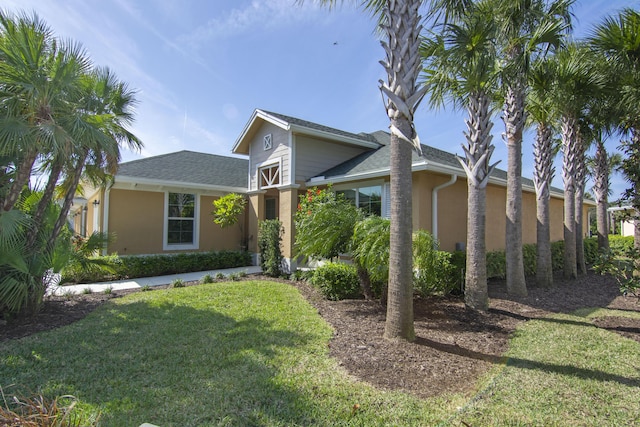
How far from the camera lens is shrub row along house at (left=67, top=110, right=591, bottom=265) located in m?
9.95

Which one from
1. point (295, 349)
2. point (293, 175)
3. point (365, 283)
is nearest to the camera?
point (295, 349)

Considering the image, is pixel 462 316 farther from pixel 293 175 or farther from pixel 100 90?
pixel 100 90

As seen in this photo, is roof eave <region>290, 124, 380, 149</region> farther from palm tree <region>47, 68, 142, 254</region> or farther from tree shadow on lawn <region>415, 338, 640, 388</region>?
tree shadow on lawn <region>415, 338, 640, 388</region>

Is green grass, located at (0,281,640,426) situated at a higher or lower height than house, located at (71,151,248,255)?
lower

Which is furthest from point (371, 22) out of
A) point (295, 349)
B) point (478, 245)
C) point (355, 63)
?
point (295, 349)

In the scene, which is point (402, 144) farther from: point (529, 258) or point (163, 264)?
point (163, 264)

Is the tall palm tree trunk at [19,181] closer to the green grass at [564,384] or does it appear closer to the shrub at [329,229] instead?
the shrub at [329,229]

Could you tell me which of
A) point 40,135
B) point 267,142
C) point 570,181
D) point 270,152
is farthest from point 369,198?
point 40,135

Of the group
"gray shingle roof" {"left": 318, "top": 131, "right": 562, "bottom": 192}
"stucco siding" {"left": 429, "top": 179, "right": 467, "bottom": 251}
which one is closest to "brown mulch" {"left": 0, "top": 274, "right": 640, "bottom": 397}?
"stucco siding" {"left": 429, "top": 179, "right": 467, "bottom": 251}

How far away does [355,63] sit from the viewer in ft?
28.8

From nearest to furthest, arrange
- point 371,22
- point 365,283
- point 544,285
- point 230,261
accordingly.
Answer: point 371,22 < point 365,283 < point 544,285 < point 230,261

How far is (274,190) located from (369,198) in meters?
4.55

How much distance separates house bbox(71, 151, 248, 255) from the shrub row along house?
3 centimetres

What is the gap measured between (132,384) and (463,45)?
313 inches
